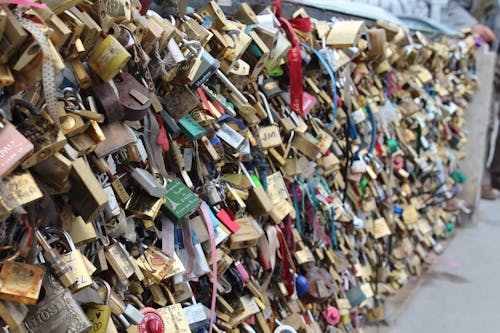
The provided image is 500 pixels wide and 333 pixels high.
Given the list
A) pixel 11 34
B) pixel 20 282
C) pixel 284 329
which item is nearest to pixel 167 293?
pixel 20 282

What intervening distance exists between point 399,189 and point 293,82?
1.80m

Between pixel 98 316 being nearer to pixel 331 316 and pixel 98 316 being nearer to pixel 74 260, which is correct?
pixel 74 260

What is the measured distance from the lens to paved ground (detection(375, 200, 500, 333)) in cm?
338

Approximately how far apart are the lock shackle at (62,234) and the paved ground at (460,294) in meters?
2.23

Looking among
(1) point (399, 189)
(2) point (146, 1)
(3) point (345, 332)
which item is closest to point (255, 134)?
(2) point (146, 1)

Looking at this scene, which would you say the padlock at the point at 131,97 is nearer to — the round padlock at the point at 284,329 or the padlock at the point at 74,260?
the padlock at the point at 74,260

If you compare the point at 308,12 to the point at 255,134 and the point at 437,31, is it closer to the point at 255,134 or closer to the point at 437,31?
the point at 255,134

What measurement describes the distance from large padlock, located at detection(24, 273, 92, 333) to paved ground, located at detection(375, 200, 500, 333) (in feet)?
7.36

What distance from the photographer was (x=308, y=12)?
286cm

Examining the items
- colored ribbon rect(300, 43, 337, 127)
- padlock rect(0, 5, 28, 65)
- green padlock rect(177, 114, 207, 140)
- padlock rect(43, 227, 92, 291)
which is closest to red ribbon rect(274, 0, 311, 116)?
colored ribbon rect(300, 43, 337, 127)

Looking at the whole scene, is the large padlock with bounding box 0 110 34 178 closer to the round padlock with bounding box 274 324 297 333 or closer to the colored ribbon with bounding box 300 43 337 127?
the round padlock with bounding box 274 324 297 333

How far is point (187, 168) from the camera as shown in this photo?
1.84 m

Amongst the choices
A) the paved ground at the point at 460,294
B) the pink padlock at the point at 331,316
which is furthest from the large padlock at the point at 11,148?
the paved ground at the point at 460,294

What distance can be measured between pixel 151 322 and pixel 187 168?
0.44m
